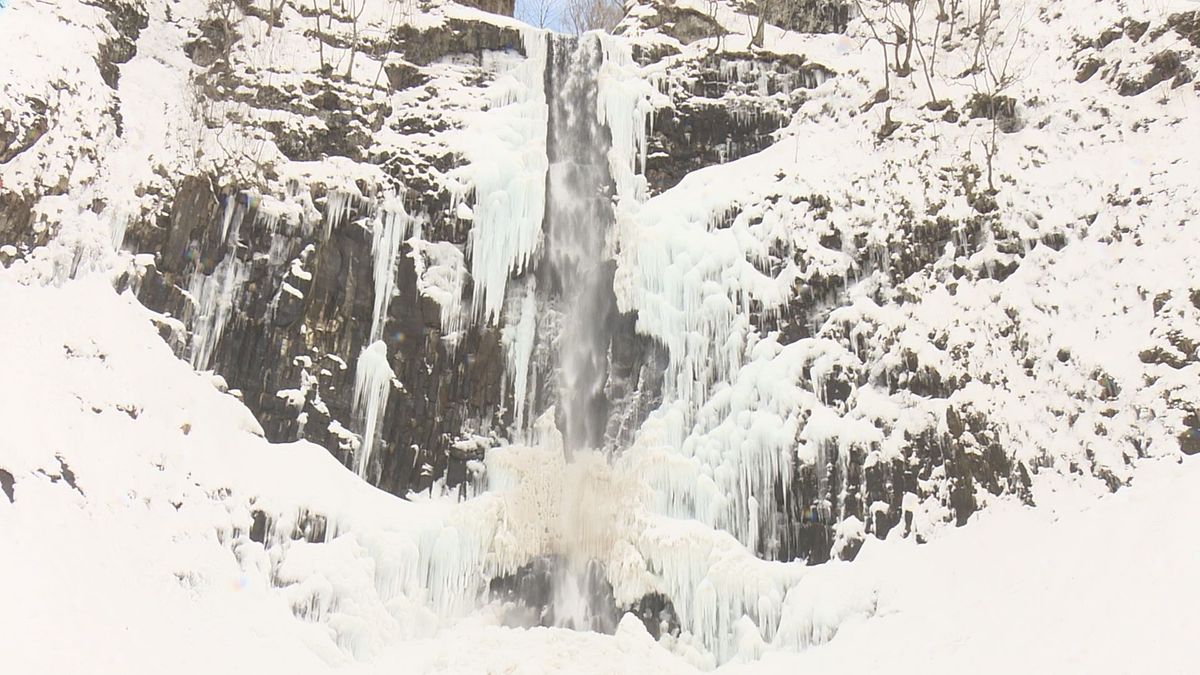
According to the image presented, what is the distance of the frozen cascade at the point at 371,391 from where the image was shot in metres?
12.5

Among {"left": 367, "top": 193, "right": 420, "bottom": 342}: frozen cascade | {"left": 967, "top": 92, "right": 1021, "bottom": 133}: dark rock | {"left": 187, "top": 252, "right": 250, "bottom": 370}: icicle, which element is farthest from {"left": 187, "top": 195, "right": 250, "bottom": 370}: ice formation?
{"left": 967, "top": 92, "right": 1021, "bottom": 133}: dark rock

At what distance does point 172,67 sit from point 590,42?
7266 millimetres

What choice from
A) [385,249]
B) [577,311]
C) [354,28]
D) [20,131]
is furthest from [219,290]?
[577,311]

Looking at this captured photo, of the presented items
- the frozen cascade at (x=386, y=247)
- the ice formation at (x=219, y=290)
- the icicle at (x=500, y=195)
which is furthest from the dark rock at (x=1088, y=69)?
the ice formation at (x=219, y=290)

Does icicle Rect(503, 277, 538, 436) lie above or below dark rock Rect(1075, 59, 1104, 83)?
below

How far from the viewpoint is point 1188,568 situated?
8.34 m

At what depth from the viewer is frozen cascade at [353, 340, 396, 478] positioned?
12.5 meters

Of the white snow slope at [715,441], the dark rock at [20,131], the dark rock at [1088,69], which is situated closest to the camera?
the white snow slope at [715,441]

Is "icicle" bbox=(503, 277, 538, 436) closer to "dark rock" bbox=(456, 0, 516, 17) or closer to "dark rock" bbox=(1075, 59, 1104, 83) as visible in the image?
"dark rock" bbox=(456, 0, 516, 17)

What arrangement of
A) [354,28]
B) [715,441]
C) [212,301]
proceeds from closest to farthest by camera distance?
[715,441] < [212,301] < [354,28]

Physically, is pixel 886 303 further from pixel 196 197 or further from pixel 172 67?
pixel 172 67

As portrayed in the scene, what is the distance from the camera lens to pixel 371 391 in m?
12.6

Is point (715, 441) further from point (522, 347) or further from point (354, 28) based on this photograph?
point (354, 28)

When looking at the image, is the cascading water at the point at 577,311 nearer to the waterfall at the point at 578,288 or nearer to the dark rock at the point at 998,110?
the waterfall at the point at 578,288
